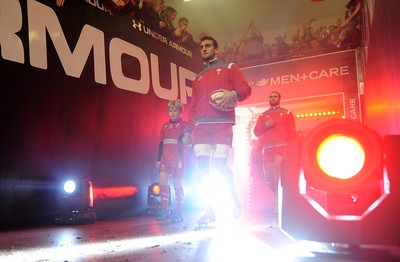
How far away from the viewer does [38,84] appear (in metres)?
3.72

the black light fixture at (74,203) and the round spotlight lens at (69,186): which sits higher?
the round spotlight lens at (69,186)

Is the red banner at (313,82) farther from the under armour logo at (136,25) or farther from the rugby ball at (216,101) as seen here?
the rugby ball at (216,101)

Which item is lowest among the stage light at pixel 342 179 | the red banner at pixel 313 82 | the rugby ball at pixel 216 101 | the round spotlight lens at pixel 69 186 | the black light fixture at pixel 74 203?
the black light fixture at pixel 74 203

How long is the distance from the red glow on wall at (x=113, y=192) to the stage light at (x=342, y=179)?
369 cm

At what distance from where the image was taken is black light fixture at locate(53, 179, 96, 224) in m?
3.71

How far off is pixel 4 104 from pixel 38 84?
444 millimetres

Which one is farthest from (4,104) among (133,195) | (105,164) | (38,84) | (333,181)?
(333,181)

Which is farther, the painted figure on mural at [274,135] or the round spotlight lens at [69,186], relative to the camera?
the painted figure on mural at [274,135]

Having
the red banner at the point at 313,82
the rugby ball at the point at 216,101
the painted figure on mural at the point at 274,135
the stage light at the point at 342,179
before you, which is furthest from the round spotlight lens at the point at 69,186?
the red banner at the point at 313,82

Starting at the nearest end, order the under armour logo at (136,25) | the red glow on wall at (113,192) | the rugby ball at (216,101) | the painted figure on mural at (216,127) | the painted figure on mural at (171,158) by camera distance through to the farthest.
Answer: the rugby ball at (216,101) < the painted figure on mural at (216,127) < the painted figure on mural at (171,158) < the red glow on wall at (113,192) < the under armour logo at (136,25)

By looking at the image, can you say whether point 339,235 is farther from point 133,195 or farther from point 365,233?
point 133,195

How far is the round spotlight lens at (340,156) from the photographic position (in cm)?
98

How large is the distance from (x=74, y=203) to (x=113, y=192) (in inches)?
35.3

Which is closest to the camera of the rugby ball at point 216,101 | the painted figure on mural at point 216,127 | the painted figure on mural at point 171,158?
the rugby ball at point 216,101
